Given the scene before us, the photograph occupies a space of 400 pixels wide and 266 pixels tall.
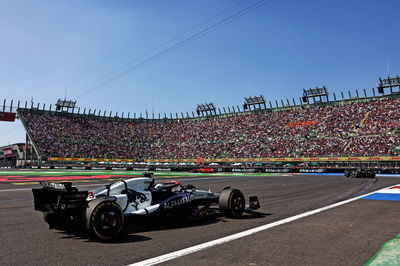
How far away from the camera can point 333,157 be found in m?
45.4

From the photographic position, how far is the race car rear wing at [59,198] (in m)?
5.67

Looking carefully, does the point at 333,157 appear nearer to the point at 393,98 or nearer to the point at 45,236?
the point at 393,98

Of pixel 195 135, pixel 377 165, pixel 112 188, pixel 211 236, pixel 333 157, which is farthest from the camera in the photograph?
pixel 195 135

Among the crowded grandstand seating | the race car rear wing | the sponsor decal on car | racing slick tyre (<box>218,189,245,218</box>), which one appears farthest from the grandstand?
the race car rear wing

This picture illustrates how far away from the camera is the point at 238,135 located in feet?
213

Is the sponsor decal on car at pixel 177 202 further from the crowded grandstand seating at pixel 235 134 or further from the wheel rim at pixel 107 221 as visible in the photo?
the crowded grandstand seating at pixel 235 134

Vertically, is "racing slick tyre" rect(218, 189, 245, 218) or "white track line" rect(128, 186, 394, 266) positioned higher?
"racing slick tyre" rect(218, 189, 245, 218)

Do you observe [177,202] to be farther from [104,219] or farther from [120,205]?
[104,219]

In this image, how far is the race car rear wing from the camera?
567 centimetres

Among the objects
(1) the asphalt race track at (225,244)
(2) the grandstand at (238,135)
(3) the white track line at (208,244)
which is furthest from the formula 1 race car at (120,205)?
(2) the grandstand at (238,135)

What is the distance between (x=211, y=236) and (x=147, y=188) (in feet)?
5.86

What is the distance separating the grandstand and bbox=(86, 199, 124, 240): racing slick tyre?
3948cm

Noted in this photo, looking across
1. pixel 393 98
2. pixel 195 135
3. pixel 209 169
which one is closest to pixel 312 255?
pixel 209 169

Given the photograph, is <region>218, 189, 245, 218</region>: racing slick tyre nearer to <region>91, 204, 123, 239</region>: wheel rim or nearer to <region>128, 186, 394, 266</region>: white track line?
<region>128, 186, 394, 266</region>: white track line
